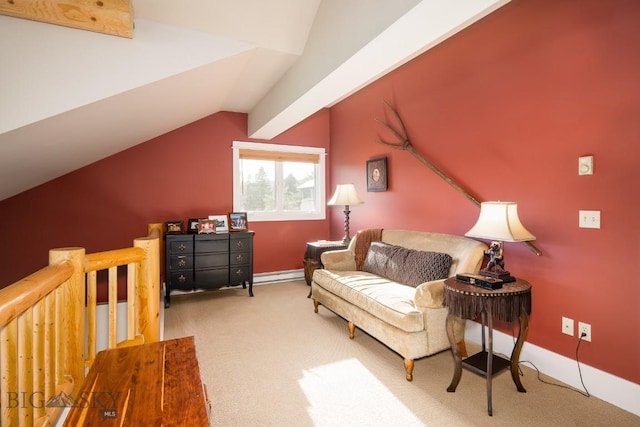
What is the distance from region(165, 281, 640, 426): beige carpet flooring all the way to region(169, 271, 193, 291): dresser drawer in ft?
2.19

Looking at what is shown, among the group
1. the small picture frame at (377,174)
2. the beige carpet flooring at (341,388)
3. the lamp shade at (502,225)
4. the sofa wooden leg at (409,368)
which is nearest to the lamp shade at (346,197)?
the small picture frame at (377,174)

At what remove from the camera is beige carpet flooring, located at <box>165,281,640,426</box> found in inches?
70.9

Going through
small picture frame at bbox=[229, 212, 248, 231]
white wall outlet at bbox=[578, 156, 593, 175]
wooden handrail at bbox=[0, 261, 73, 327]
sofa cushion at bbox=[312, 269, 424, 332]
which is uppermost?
white wall outlet at bbox=[578, 156, 593, 175]

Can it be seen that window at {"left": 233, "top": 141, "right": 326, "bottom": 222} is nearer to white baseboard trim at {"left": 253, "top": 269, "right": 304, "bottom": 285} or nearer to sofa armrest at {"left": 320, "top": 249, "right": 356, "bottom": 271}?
white baseboard trim at {"left": 253, "top": 269, "right": 304, "bottom": 285}

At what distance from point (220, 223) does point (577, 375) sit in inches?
148

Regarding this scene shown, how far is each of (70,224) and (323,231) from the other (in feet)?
10.9

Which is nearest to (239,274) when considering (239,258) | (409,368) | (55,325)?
(239,258)

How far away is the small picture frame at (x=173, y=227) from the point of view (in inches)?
153

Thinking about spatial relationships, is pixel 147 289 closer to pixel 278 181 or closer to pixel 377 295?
pixel 377 295

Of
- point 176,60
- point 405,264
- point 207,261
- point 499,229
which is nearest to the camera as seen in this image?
point 499,229

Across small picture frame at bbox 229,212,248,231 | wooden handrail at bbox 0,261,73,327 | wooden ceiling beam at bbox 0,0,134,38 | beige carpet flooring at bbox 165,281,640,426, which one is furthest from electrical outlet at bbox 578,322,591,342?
small picture frame at bbox 229,212,248,231

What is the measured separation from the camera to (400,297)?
2.45m

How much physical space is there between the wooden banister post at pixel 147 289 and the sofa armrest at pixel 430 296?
166 cm

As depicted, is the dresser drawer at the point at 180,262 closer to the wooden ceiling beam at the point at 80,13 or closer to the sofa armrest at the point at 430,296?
the wooden ceiling beam at the point at 80,13
